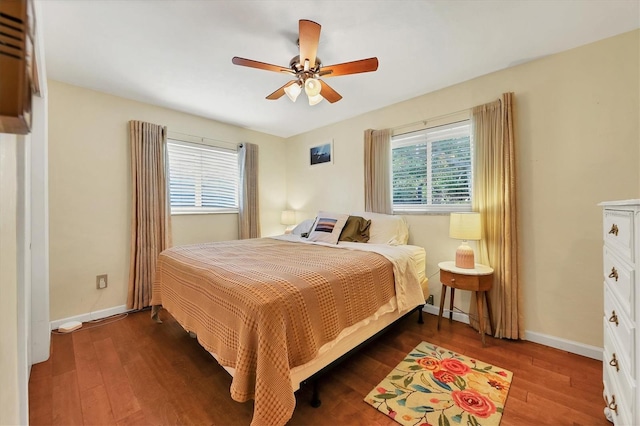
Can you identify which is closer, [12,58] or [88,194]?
[12,58]

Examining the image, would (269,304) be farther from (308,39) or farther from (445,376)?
(308,39)

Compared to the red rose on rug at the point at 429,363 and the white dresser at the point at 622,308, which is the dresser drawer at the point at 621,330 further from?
the red rose on rug at the point at 429,363

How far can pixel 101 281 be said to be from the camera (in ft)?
9.29

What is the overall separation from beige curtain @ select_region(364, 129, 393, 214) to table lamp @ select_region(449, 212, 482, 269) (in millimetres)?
934

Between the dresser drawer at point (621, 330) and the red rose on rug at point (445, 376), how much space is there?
3.01 feet

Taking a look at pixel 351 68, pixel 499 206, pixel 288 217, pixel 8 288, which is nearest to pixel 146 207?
pixel 288 217

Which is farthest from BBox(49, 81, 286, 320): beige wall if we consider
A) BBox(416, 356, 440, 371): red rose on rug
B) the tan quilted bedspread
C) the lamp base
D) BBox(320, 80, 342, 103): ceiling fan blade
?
the lamp base

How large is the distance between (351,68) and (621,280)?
1.92 meters

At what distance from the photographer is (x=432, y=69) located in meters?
2.44

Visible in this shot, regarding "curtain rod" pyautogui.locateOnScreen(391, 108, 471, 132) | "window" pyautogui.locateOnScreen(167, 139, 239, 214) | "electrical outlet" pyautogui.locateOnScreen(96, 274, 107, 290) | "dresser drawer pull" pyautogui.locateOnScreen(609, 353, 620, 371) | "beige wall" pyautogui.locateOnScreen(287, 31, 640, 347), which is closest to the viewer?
"dresser drawer pull" pyautogui.locateOnScreen(609, 353, 620, 371)

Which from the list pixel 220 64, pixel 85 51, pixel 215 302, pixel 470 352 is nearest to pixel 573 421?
pixel 470 352

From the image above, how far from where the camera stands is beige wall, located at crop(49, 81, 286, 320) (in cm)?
260

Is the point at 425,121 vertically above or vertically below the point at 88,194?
above

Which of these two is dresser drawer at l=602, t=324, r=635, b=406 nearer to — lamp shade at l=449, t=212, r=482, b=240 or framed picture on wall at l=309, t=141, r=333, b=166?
lamp shade at l=449, t=212, r=482, b=240
